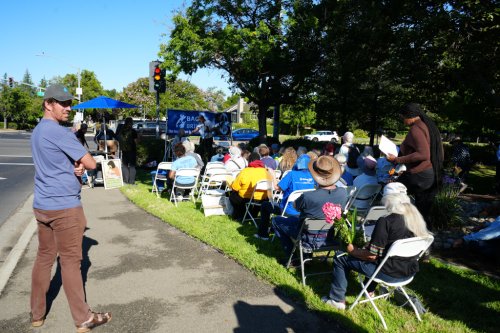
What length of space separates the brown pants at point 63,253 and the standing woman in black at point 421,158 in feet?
12.9

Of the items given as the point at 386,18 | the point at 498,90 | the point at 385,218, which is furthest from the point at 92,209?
the point at 498,90

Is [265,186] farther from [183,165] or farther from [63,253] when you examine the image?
[63,253]

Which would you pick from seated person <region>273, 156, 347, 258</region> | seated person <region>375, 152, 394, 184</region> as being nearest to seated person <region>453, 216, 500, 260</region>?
seated person <region>375, 152, 394, 184</region>

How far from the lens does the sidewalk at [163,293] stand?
12.0 ft

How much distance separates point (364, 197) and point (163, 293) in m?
3.81

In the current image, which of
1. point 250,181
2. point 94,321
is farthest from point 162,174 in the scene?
point 94,321

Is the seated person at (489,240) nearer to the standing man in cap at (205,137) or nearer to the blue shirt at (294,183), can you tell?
the blue shirt at (294,183)

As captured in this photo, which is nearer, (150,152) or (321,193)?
(321,193)

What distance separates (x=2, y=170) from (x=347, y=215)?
13687mm

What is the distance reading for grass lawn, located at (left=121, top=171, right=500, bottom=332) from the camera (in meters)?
3.67

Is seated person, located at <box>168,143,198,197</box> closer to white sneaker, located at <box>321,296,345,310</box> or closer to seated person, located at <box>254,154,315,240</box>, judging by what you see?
seated person, located at <box>254,154,315,240</box>

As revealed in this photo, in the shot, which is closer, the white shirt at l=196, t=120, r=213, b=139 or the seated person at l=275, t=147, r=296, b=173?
the seated person at l=275, t=147, r=296, b=173

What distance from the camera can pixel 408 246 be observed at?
3.53 metres

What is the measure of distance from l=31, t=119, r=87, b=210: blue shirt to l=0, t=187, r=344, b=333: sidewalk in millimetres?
1214
